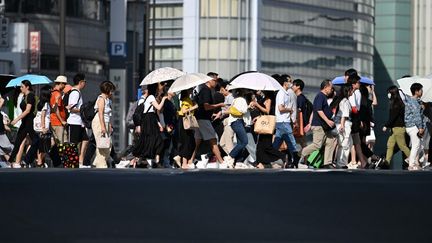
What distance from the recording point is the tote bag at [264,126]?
20.0 m

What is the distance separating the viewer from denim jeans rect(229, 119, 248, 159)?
66.8 feet

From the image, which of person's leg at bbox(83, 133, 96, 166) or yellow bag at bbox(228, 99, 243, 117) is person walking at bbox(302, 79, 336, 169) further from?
person's leg at bbox(83, 133, 96, 166)

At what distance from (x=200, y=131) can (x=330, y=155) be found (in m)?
1.88

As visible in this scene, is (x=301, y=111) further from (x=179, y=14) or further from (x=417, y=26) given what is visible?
(x=417, y=26)

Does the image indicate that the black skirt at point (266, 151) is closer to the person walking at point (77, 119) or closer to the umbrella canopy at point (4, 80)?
the person walking at point (77, 119)

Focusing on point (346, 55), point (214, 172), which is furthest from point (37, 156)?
point (346, 55)

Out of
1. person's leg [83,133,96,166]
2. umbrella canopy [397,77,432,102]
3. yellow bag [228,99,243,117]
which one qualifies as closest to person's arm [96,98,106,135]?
person's leg [83,133,96,166]

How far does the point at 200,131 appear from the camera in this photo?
67.1 feet

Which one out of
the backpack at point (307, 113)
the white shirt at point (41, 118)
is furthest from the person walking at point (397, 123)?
the white shirt at point (41, 118)

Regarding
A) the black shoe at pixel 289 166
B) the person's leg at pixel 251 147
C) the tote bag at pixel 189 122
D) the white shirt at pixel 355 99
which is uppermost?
the white shirt at pixel 355 99

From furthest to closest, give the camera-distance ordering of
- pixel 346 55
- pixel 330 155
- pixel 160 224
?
pixel 346 55 → pixel 330 155 → pixel 160 224

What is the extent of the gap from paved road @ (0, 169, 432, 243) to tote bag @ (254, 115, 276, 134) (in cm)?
1550

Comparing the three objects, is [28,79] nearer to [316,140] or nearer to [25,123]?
[25,123]

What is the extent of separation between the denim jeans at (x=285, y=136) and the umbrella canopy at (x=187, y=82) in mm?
1267
